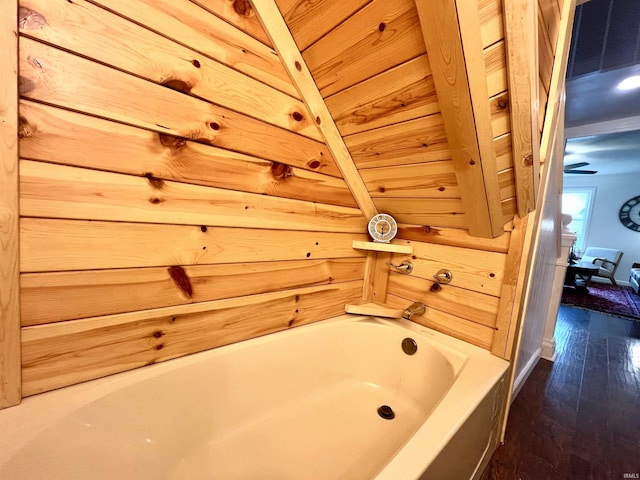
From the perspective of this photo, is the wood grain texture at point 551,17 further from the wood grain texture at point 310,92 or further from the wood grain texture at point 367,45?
the wood grain texture at point 310,92

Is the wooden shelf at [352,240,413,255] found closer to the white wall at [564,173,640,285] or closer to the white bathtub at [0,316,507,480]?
the white bathtub at [0,316,507,480]

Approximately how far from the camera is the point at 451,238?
56.6 inches

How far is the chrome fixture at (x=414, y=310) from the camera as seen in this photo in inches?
57.9

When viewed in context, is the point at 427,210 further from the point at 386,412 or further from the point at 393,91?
the point at 386,412

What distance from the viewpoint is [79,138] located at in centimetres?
71

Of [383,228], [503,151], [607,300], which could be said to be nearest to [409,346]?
[383,228]

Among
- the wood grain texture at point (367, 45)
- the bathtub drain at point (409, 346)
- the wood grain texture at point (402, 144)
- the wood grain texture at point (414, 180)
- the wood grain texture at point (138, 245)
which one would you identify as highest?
the wood grain texture at point (367, 45)

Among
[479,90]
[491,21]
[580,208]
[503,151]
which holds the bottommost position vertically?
[503,151]

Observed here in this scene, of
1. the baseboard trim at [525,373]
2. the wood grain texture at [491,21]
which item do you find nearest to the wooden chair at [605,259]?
the baseboard trim at [525,373]

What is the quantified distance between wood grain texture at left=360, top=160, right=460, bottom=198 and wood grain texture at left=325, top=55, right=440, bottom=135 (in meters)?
0.26

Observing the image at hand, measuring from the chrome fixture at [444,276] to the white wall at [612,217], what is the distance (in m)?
7.20

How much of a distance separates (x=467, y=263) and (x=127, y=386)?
1625 mm

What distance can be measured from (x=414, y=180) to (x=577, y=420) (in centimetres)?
179

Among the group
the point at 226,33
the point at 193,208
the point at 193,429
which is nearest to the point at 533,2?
the point at 226,33
